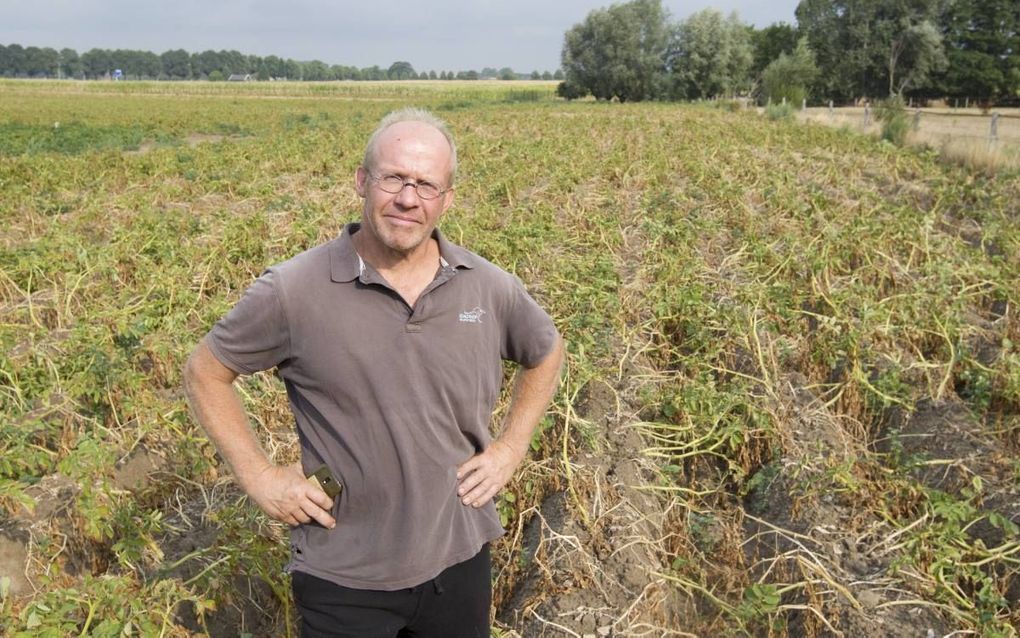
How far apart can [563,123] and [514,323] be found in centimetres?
2126

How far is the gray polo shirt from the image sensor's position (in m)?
1.89

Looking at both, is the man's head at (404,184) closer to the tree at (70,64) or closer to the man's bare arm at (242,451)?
the man's bare arm at (242,451)

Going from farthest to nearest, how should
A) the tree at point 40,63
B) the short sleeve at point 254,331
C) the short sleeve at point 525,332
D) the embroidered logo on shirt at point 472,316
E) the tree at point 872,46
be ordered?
the tree at point 40,63 < the tree at point 872,46 < the short sleeve at point 525,332 < the embroidered logo on shirt at point 472,316 < the short sleeve at point 254,331

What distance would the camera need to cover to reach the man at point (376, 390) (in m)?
1.90

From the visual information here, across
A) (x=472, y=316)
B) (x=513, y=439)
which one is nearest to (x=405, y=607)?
(x=513, y=439)

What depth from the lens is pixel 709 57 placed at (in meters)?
53.5

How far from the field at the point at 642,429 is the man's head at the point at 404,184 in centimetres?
135

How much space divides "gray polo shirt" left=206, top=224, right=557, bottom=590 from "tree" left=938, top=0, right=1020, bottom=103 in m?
56.4

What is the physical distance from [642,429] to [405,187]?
2.61 metres

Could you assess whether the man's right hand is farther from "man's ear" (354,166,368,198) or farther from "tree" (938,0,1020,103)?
"tree" (938,0,1020,103)

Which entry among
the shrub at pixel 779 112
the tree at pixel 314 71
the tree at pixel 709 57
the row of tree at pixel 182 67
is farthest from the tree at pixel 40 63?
the shrub at pixel 779 112

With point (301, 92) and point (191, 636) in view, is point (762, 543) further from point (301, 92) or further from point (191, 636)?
point (301, 92)

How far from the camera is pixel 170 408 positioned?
13.4 ft

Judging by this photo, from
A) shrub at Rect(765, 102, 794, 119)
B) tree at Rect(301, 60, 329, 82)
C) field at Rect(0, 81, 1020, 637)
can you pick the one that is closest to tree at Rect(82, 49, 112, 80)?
tree at Rect(301, 60, 329, 82)
